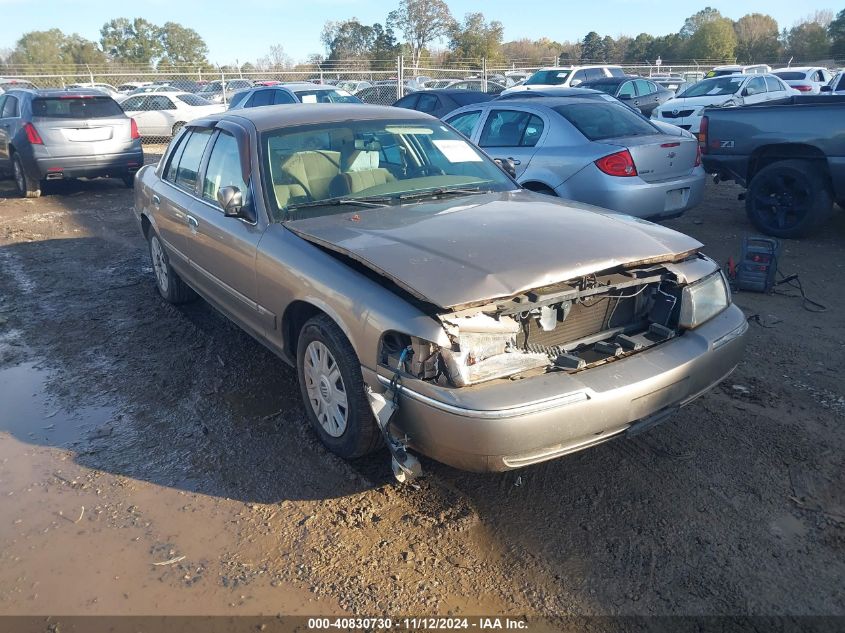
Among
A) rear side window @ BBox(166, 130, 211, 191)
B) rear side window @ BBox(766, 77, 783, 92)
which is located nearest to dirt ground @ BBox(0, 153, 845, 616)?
rear side window @ BBox(166, 130, 211, 191)

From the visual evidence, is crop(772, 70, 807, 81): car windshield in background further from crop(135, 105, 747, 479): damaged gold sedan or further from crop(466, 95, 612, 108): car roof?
crop(135, 105, 747, 479): damaged gold sedan

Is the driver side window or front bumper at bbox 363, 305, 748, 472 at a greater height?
the driver side window

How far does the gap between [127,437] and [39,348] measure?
1800 millimetres

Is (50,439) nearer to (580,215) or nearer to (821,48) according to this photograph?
(580,215)

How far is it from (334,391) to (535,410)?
1.11 m

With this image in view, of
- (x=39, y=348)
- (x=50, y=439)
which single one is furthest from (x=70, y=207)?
(x=50, y=439)

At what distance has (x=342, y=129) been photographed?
435cm

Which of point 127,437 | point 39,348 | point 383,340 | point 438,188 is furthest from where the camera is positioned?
point 39,348

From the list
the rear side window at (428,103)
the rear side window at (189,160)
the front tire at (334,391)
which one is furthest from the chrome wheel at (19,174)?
the front tire at (334,391)

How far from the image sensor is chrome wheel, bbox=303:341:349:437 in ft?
10.9

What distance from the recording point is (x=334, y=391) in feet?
11.0

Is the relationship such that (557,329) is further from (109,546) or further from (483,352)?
(109,546)

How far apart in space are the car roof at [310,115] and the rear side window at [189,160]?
302mm

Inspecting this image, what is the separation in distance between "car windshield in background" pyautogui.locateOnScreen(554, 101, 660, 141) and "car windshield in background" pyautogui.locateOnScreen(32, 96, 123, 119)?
7864mm
